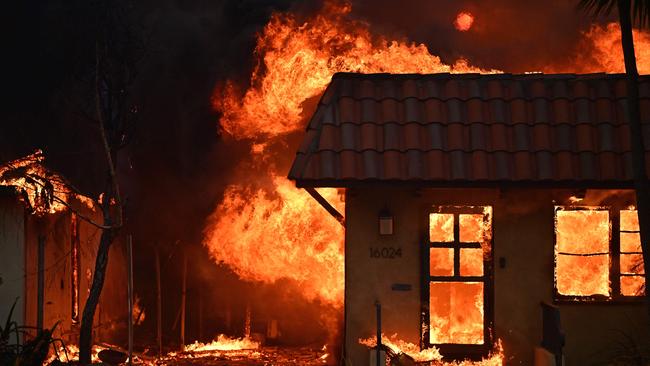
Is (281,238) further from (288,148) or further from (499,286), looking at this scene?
(499,286)

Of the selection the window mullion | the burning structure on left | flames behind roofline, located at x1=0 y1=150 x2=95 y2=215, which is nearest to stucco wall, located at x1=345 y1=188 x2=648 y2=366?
the window mullion

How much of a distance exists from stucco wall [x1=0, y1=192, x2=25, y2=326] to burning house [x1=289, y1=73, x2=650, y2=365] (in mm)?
5521

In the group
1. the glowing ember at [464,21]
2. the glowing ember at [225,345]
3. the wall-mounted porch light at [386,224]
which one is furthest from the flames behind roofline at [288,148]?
the glowing ember at [464,21]

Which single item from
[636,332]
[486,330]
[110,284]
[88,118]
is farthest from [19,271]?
[636,332]

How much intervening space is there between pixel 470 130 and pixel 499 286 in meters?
2.19

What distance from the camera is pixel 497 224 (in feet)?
34.8

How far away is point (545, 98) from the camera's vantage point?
10.7 meters

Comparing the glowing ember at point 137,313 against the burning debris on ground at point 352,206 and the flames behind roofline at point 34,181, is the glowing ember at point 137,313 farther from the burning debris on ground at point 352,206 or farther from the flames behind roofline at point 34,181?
the flames behind roofline at point 34,181

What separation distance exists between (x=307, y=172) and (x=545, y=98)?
3.53 meters

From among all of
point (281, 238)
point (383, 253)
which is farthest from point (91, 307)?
point (383, 253)

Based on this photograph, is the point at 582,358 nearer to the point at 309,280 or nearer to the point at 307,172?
the point at 307,172

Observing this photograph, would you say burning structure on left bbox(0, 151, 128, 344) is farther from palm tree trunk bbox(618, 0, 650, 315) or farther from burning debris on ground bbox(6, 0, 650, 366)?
palm tree trunk bbox(618, 0, 650, 315)

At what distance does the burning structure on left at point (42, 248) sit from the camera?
12.5m

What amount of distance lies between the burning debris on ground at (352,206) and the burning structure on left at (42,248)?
4 cm
